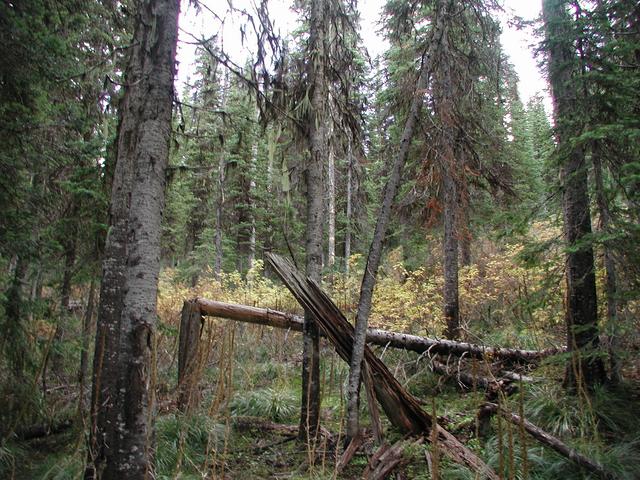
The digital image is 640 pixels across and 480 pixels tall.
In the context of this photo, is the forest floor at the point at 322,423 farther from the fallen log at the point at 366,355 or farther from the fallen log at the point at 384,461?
the fallen log at the point at 366,355

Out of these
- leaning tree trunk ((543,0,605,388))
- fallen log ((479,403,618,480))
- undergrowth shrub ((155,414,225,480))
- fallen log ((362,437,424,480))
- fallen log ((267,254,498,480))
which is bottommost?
undergrowth shrub ((155,414,225,480))

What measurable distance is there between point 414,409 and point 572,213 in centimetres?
362

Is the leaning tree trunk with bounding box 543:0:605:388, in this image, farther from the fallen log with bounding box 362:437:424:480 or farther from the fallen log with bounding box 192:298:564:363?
the fallen log with bounding box 362:437:424:480

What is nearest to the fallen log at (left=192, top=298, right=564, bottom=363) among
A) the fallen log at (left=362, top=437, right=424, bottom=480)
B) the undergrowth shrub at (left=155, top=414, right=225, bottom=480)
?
the undergrowth shrub at (left=155, top=414, right=225, bottom=480)

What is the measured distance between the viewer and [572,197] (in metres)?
6.18

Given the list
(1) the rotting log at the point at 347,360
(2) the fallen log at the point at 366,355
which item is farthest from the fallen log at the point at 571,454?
(2) the fallen log at the point at 366,355

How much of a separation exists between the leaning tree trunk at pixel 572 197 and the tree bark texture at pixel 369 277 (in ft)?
6.69

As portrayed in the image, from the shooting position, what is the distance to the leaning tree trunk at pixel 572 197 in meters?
5.86

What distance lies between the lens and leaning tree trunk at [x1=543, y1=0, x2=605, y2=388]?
5.86 meters

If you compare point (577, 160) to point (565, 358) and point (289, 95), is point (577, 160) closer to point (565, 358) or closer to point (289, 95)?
point (565, 358)

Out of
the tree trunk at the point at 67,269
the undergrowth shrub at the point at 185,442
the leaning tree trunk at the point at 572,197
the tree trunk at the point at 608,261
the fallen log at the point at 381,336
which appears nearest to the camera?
the undergrowth shrub at the point at 185,442

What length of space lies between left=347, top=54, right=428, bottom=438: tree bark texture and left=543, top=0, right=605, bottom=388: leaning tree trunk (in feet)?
6.69

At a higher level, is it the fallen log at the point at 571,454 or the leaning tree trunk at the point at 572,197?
the leaning tree trunk at the point at 572,197

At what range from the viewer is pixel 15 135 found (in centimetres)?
569
